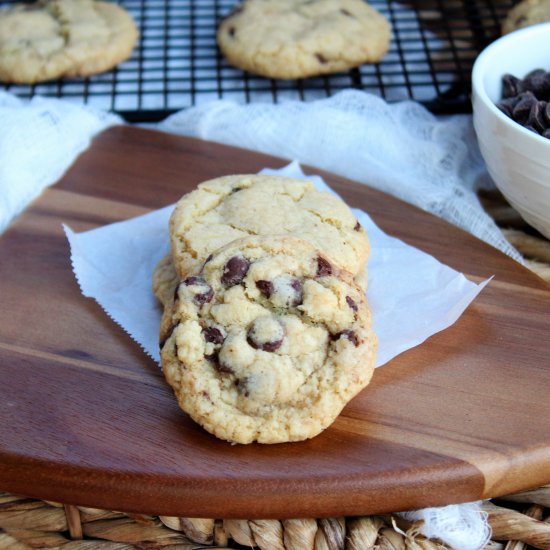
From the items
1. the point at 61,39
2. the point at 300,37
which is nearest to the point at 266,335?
the point at 300,37

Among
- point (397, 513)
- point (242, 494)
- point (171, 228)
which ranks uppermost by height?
point (171, 228)

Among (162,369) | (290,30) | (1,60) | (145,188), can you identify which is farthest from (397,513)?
(1,60)

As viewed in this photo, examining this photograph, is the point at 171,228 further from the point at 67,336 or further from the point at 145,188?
the point at 145,188

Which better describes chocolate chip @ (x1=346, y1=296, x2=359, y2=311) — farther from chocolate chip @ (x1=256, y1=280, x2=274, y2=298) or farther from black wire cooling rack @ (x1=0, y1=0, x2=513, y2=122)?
black wire cooling rack @ (x1=0, y1=0, x2=513, y2=122)

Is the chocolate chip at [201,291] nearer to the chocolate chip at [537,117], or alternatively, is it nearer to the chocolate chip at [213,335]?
the chocolate chip at [213,335]

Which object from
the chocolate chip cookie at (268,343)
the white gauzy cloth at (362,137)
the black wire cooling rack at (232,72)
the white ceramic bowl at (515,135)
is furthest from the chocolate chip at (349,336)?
the black wire cooling rack at (232,72)

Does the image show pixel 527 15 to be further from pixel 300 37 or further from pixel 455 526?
pixel 455 526
